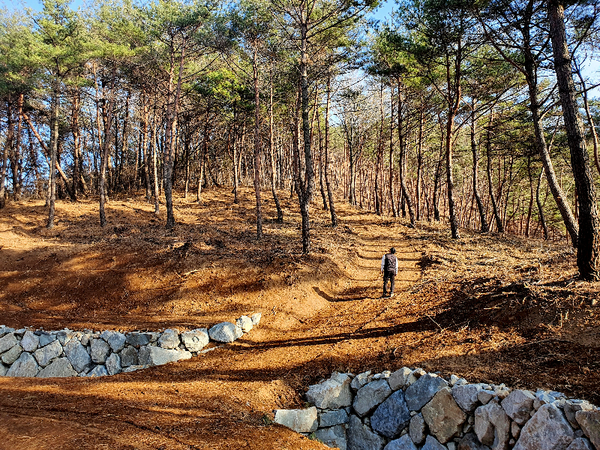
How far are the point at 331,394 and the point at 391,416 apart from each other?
116 cm

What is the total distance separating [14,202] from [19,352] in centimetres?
2074

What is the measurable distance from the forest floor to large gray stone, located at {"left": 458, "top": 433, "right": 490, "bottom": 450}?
37.3 inches

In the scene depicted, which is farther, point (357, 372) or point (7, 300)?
point (7, 300)

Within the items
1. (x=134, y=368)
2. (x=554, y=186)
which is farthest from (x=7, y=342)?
(x=554, y=186)

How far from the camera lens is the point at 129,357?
8.76 m

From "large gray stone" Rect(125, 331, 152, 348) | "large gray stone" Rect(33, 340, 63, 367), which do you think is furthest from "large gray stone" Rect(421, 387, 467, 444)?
"large gray stone" Rect(33, 340, 63, 367)

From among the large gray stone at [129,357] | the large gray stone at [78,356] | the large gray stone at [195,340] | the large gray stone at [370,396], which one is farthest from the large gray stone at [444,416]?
the large gray stone at [78,356]

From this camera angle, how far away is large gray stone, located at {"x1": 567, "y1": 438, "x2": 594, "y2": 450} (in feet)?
12.8

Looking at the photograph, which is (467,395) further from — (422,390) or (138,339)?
(138,339)

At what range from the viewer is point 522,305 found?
23.0 feet

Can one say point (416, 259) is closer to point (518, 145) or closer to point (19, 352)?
point (518, 145)

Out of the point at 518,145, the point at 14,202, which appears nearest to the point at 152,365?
the point at 518,145

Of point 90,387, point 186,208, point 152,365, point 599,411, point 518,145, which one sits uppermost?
point 518,145

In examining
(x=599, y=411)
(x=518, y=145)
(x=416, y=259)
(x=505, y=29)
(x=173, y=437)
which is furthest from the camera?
(x=518, y=145)
